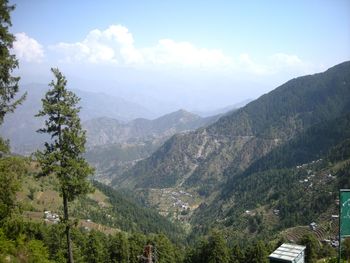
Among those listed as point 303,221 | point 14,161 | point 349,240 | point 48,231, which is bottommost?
point 303,221

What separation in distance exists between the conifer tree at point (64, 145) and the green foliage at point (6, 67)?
9.35 ft

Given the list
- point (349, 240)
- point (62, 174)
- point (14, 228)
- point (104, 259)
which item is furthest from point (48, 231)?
point (349, 240)

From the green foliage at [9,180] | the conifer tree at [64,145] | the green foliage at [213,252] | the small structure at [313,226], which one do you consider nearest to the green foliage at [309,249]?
the green foliage at [213,252]

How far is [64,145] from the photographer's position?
32.1 m

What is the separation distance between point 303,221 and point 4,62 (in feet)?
623

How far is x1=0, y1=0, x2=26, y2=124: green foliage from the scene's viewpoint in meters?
28.2

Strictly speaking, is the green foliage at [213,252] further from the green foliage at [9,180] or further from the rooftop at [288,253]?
the rooftop at [288,253]

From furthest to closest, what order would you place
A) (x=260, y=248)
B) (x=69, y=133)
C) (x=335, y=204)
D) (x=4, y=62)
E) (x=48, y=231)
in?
(x=335, y=204)
(x=48, y=231)
(x=260, y=248)
(x=69, y=133)
(x=4, y=62)

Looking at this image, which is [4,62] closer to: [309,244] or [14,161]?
[14,161]

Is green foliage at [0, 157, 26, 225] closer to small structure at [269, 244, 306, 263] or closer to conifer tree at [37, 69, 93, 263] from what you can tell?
conifer tree at [37, 69, 93, 263]

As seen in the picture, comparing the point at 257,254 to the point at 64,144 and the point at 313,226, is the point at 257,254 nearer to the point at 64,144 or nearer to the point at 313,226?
the point at 64,144

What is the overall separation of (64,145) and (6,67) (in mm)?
7556

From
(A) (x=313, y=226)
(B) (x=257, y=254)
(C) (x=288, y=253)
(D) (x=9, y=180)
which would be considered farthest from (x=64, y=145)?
(A) (x=313, y=226)

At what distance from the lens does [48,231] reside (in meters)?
94.3
